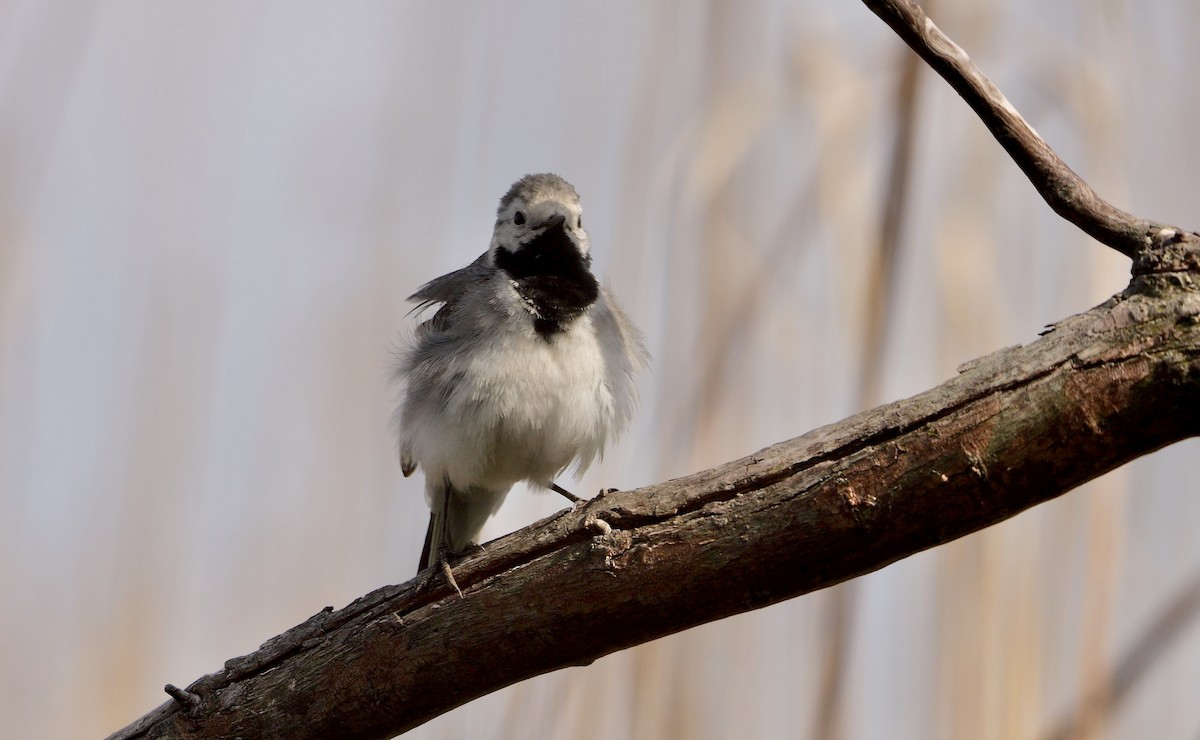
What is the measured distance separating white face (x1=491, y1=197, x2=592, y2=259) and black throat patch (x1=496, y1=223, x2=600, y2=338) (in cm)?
2

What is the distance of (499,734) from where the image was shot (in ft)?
10.7

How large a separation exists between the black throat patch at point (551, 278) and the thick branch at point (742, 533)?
1.10 meters

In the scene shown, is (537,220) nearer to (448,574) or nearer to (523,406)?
(523,406)

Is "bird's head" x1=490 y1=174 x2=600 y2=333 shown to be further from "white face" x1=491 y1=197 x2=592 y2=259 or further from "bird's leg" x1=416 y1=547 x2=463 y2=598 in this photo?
"bird's leg" x1=416 y1=547 x2=463 y2=598

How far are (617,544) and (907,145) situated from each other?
1.42 m

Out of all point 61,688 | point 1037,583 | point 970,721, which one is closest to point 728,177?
point 1037,583

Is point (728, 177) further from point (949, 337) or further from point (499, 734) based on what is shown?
point (499, 734)

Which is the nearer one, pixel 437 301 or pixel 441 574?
pixel 441 574

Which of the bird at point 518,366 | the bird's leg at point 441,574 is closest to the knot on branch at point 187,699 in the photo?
the bird's leg at point 441,574

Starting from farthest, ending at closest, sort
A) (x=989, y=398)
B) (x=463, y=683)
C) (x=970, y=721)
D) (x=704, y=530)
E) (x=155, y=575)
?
(x=155, y=575), (x=970, y=721), (x=463, y=683), (x=704, y=530), (x=989, y=398)

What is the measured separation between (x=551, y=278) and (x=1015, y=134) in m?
1.86

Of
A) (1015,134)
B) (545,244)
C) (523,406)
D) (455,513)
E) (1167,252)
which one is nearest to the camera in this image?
(1167,252)

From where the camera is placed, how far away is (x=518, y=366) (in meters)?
3.24

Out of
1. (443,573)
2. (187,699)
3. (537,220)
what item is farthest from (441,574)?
(537,220)
